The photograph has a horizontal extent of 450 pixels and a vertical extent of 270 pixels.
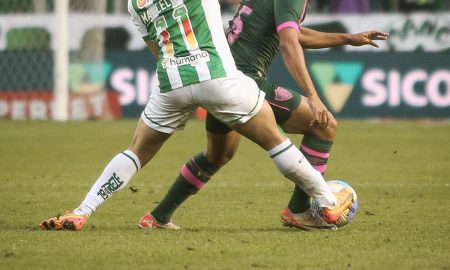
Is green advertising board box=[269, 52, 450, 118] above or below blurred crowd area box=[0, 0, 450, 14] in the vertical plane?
below

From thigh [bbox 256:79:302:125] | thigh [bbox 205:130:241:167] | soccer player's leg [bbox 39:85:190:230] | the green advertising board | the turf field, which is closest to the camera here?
the turf field

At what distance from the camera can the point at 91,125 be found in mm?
17703

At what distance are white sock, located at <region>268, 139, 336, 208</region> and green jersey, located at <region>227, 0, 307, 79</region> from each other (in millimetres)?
678

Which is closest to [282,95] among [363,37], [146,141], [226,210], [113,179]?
[363,37]

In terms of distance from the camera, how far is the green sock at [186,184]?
741 cm

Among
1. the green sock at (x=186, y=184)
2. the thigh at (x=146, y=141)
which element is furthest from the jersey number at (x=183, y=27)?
the green sock at (x=186, y=184)

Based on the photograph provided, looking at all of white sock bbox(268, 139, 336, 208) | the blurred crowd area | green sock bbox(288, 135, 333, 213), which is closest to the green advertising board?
the blurred crowd area

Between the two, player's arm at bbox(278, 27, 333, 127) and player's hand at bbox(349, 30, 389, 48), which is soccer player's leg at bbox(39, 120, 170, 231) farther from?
player's hand at bbox(349, 30, 389, 48)

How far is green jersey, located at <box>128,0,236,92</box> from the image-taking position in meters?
6.61

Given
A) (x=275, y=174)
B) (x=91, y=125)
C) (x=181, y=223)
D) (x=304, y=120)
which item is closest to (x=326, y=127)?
(x=304, y=120)

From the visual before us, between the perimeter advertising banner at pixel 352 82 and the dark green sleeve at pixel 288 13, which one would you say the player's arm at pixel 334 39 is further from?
the perimeter advertising banner at pixel 352 82

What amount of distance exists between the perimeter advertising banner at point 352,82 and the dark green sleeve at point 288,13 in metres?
11.5

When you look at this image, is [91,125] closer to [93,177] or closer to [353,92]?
[353,92]

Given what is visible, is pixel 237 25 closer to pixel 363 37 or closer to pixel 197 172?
pixel 363 37
